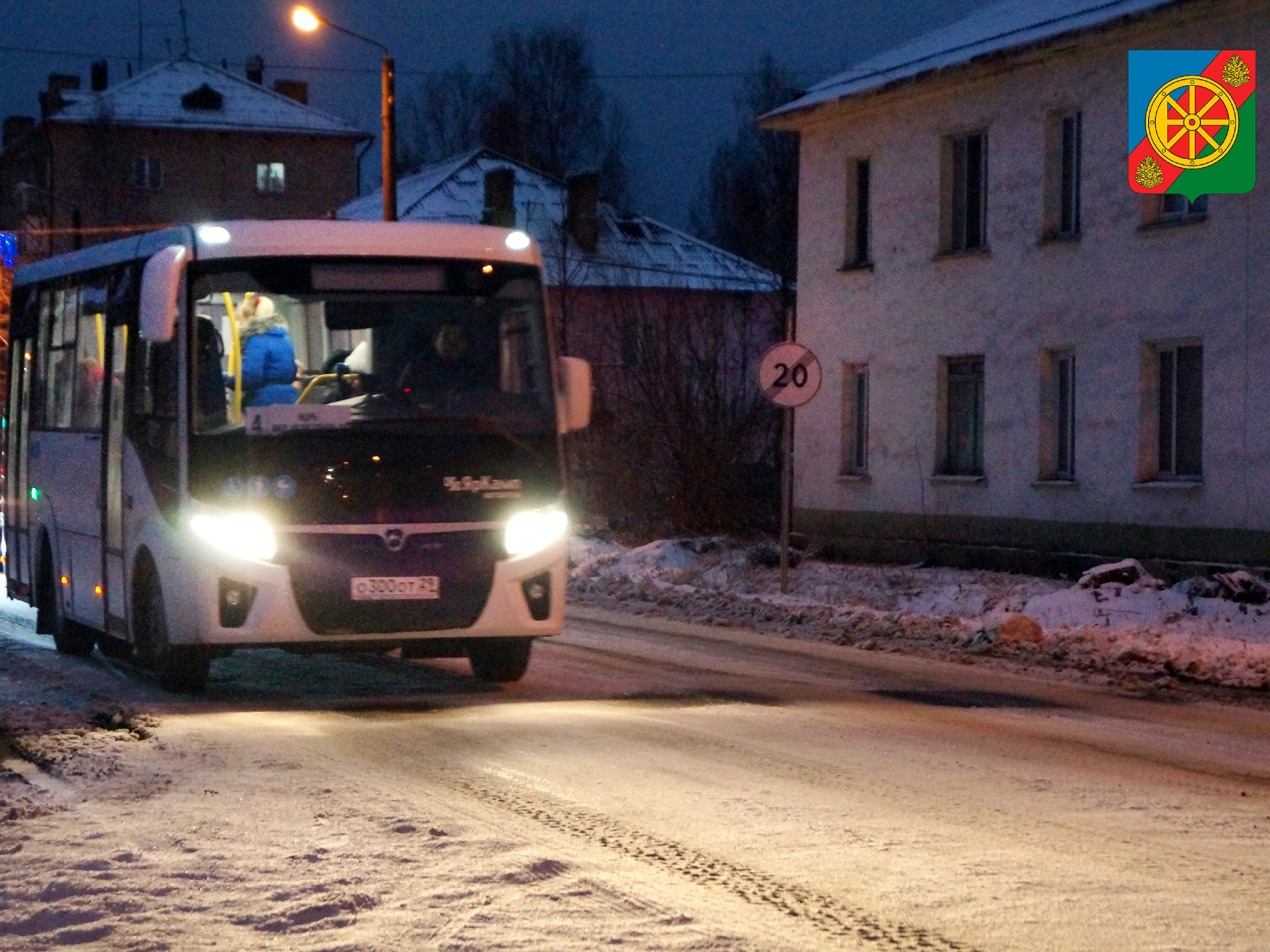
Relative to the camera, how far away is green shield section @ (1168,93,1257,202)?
2062 cm

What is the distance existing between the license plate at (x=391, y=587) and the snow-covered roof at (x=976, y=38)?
13481 millimetres

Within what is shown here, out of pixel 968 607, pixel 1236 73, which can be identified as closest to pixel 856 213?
pixel 1236 73

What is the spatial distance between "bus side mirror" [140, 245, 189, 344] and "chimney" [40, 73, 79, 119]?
69318 mm

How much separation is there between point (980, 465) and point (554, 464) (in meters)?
14.6

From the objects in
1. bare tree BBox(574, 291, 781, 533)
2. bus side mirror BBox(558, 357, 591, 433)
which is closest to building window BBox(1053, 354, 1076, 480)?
bare tree BBox(574, 291, 781, 533)

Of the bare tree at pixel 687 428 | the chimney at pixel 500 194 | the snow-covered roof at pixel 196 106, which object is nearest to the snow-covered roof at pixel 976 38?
the bare tree at pixel 687 428

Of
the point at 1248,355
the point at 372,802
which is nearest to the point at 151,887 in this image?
the point at 372,802

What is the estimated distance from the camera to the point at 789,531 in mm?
29078

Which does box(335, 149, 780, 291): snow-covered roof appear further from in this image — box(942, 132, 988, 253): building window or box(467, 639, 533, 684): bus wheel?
Answer: box(467, 639, 533, 684): bus wheel

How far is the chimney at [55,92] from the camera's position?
7782 cm

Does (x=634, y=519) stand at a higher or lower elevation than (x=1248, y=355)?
lower

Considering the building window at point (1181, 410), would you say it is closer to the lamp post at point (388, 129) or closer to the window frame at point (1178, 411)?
the window frame at point (1178, 411)

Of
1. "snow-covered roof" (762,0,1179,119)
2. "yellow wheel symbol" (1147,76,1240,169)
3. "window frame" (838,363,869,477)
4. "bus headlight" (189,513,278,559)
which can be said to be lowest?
"bus headlight" (189,513,278,559)

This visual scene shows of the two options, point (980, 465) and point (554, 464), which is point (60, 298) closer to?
point (554, 464)
